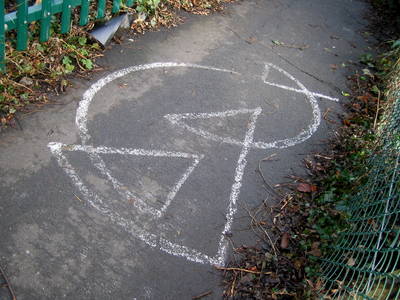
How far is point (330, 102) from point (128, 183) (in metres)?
2.83

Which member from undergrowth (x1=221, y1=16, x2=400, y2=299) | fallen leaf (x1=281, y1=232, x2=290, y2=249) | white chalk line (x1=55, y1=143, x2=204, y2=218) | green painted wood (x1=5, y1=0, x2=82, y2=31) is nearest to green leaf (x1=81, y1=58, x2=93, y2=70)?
green painted wood (x1=5, y1=0, x2=82, y2=31)

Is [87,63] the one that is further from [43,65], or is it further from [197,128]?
[197,128]

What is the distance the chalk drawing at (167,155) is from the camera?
282cm

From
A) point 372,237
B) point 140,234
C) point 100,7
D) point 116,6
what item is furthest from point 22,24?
point 372,237

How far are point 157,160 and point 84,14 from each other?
2.01 m

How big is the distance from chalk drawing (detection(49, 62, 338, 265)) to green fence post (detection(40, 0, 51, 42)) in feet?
2.33

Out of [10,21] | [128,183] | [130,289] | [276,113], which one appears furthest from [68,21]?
[130,289]

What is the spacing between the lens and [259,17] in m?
6.01

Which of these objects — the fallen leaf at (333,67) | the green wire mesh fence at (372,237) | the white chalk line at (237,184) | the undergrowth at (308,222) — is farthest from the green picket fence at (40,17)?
the green wire mesh fence at (372,237)

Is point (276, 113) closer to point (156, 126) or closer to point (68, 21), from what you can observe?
point (156, 126)

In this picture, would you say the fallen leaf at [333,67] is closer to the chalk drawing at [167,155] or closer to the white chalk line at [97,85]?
the chalk drawing at [167,155]

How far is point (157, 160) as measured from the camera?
3.38m

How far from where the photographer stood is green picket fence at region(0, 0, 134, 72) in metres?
3.45

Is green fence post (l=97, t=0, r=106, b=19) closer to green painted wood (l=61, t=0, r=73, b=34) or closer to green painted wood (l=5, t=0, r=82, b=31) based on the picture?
green painted wood (l=5, t=0, r=82, b=31)
